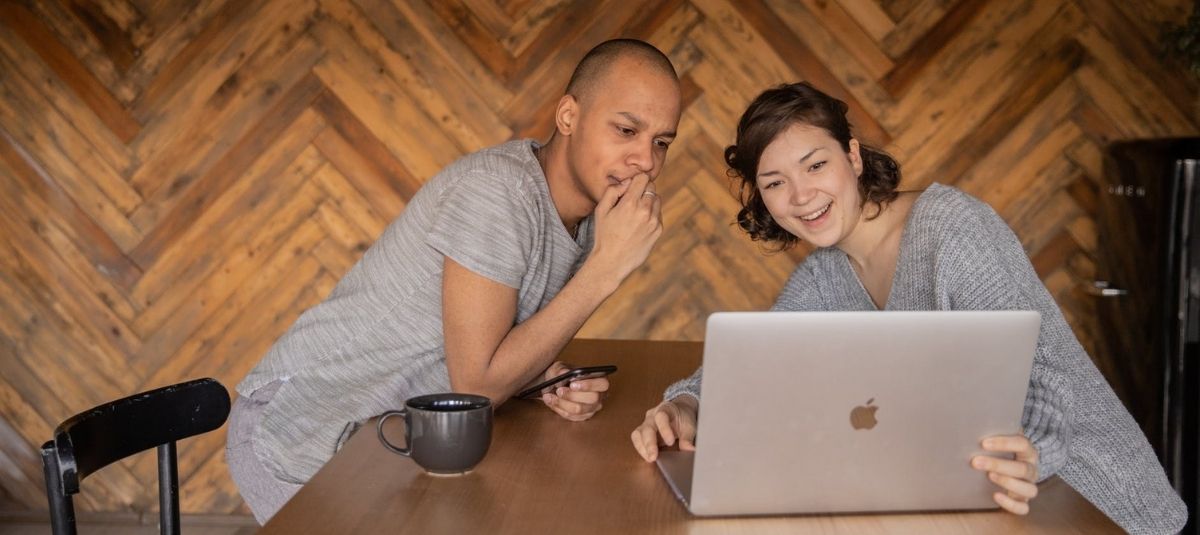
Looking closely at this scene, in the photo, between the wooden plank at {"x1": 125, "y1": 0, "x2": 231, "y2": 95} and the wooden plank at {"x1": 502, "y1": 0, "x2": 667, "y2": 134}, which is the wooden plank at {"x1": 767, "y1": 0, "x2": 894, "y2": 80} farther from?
the wooden plank at {"x1": 125, "y1": 0, "x2": 231, "y2": 95}

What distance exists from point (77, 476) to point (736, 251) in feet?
7.40

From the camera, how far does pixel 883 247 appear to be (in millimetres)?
1850

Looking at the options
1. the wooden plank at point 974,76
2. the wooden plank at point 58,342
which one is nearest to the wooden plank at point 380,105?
the wooden plank at point 58,342

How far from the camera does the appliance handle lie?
2.96 metres

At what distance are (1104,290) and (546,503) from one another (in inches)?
91.1

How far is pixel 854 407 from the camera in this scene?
3.66ft

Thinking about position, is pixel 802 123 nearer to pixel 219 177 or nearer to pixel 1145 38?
pixel 1145 38

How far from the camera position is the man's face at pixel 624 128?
5.93ft

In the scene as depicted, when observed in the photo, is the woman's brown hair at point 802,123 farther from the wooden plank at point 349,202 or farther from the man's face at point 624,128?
the wooden plank at point 349,202

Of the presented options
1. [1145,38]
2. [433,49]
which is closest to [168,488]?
[433,49]

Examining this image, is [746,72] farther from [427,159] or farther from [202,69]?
[202,69]

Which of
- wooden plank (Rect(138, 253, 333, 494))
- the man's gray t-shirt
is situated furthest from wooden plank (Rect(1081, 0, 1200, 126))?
wooden plank (Rect(138, 253, 333, 494))

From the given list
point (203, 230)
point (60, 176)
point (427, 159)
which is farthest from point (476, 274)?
point (60, 176)

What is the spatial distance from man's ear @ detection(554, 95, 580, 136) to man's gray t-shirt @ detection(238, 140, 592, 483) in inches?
3.2
